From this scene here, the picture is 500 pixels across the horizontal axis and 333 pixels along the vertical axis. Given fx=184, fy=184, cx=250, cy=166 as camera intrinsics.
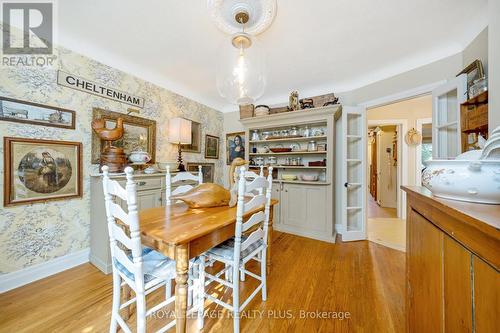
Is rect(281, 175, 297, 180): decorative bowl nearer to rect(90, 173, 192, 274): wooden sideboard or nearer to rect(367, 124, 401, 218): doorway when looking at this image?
rect(90, 173, 192, 274): wooden sideboard

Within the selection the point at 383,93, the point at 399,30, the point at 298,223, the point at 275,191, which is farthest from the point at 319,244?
the point at 399,30

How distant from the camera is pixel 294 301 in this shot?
1.59 meters

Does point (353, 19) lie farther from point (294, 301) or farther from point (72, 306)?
point (72, 306)

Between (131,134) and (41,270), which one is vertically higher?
(131,134)

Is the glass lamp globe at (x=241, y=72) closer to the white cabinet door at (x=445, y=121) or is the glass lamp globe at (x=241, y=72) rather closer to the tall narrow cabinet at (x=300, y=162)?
the tall narrow cabinet at (x=300, y=162)

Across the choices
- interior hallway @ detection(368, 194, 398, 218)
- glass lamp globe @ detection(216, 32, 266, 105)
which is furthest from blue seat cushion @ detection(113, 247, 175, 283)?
interior hallway @ detection(368, 194, 398, 218)

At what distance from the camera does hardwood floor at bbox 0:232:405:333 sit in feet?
4.40

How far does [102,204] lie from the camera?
1.96m

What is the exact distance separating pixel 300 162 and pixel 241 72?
6.91 feet

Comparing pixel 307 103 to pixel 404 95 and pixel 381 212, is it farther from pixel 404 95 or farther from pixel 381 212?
pixel 381 212

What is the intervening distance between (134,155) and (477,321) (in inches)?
111

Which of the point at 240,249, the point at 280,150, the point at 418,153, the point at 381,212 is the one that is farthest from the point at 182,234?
the point at 381,212

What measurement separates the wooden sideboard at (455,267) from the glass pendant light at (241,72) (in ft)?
4.96

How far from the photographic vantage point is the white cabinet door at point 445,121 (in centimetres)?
178
